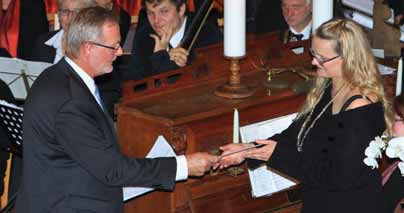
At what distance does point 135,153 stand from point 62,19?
148 cm

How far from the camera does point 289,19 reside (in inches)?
222

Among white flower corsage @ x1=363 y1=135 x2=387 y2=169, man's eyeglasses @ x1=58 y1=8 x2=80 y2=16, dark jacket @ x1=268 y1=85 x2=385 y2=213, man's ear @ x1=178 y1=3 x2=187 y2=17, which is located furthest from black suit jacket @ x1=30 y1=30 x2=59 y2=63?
white flower corsage @ x1=363 y1=135 x2=387 y2=169

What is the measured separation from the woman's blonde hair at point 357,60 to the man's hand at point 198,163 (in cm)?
69

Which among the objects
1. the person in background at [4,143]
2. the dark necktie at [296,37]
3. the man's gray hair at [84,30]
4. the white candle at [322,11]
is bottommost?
the person in background at [4,143]

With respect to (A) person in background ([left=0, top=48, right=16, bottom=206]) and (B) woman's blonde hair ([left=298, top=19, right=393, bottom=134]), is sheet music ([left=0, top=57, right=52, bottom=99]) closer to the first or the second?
(A) person in background ([left=0, top=48, right=16, bottom=206])

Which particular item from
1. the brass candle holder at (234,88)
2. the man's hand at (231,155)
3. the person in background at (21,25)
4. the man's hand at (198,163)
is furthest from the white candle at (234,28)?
the person in background at (21,25)

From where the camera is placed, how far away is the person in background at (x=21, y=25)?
6.45 metres

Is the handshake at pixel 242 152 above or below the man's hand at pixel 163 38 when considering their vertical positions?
below

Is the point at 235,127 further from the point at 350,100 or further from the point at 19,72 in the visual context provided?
the point at 19,72

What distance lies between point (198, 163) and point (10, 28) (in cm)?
330

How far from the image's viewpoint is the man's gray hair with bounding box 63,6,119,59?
3467mm

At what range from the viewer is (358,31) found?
3.60 metres

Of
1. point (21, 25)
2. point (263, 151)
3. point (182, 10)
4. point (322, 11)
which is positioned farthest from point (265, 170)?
point (21, 25)

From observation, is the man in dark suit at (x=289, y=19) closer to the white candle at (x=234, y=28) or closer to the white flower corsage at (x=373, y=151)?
the white candle at (x=234, y=28)
